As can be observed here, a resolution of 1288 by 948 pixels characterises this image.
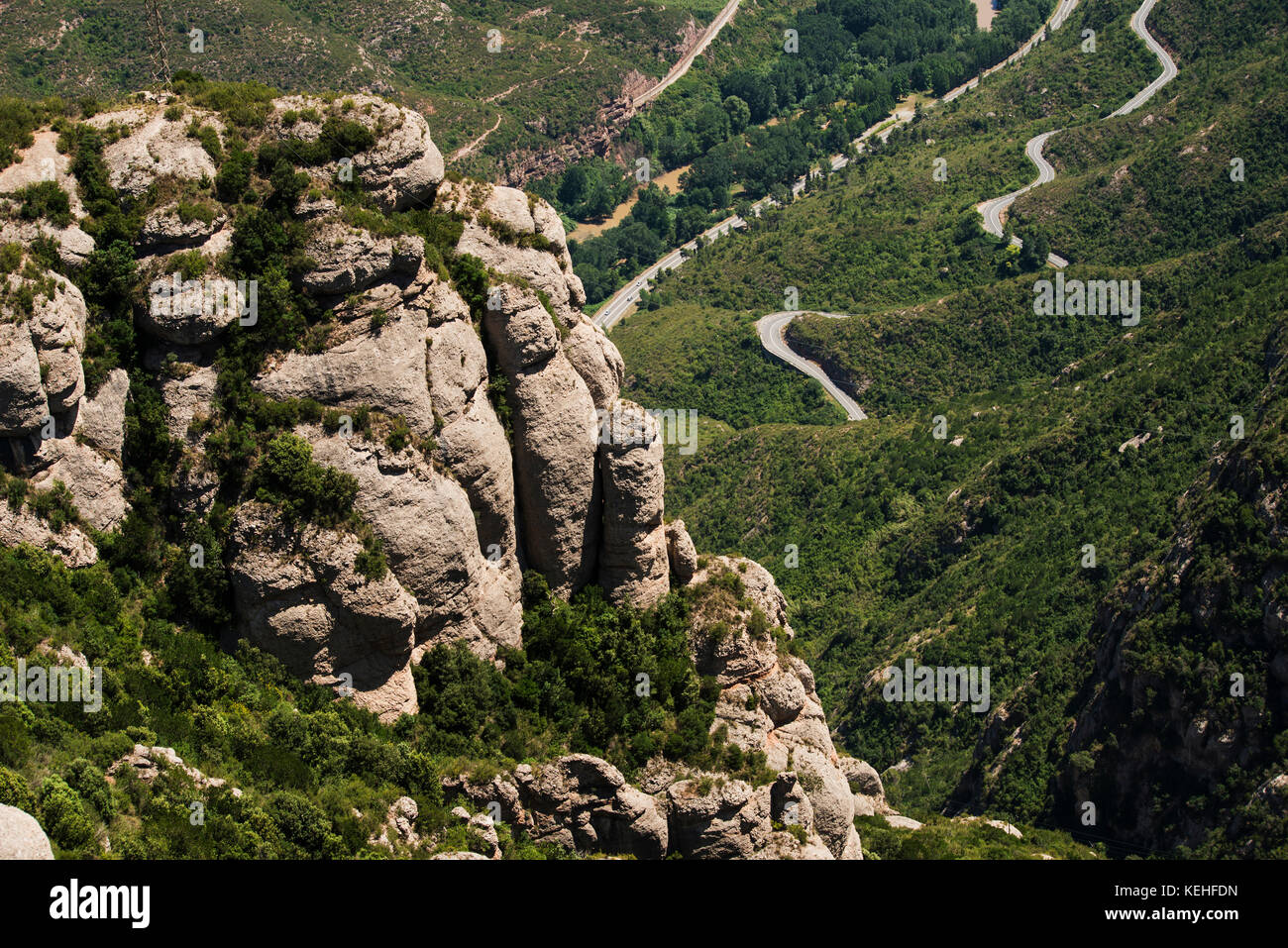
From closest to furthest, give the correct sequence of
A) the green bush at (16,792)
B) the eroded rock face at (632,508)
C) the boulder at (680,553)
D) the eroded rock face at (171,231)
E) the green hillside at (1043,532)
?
1. the green bush at (16,792)
2. the eroded rock face at (171,231)
3. the eroded rock face at (632,508)
4. the boulder at (680,553)
5. the green hillside at (1043,532)

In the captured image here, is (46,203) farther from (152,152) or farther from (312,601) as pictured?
(312,601)

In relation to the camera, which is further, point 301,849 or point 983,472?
point 983,472

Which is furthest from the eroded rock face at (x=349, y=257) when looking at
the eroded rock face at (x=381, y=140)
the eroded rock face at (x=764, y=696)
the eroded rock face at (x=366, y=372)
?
the eroded rock face at (x=764, y=696)

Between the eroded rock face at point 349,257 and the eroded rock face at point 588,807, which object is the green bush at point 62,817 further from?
the eroded rock face at point 349,257

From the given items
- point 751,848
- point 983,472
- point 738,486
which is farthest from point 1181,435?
point 751,848

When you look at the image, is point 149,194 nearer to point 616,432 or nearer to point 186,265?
point 186,265

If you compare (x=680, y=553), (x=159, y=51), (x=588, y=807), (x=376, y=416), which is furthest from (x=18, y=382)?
(x=680, y=553)
